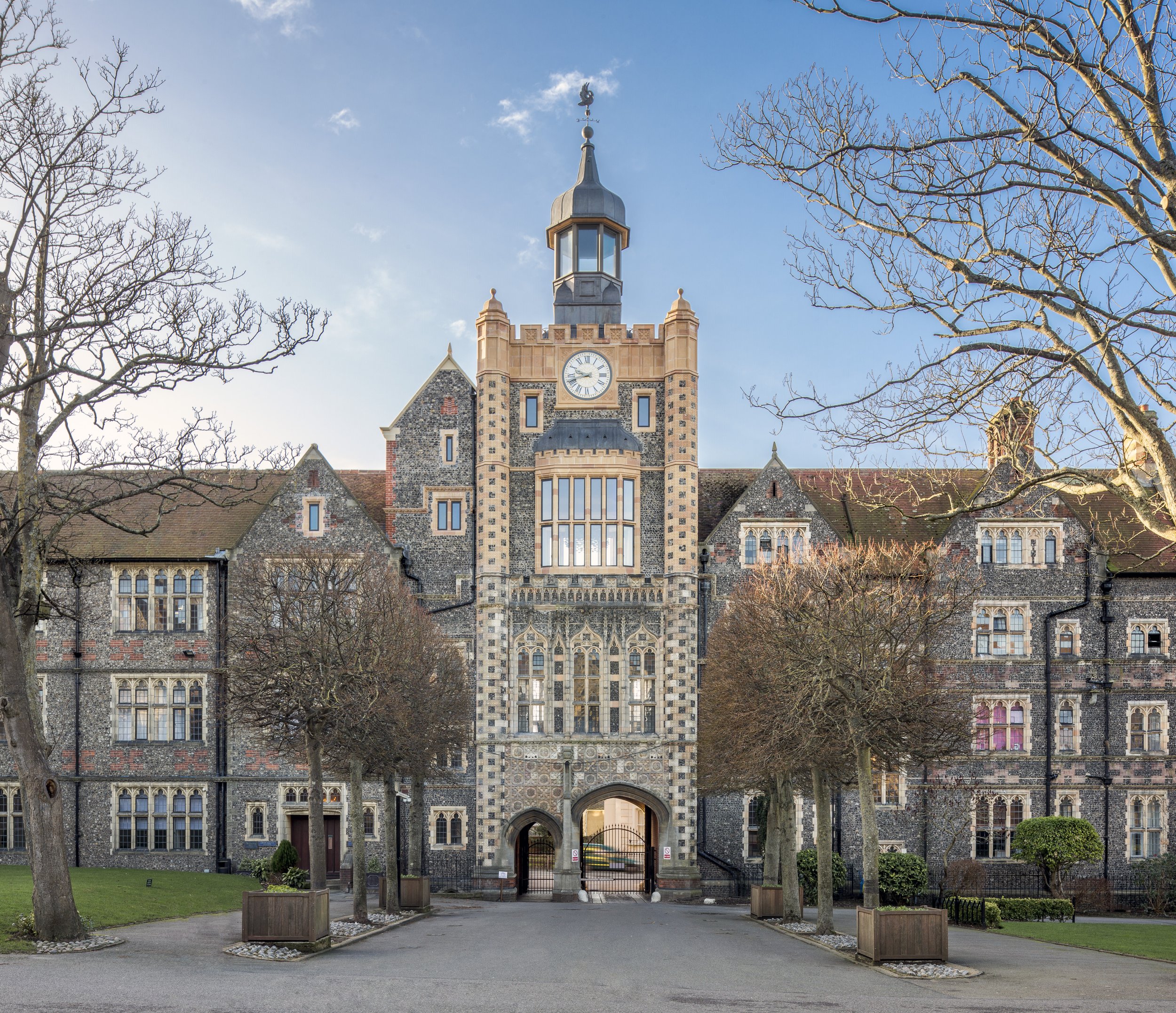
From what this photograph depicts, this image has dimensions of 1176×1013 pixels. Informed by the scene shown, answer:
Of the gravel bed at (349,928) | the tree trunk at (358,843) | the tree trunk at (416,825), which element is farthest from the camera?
the tree trunk at (416,825)

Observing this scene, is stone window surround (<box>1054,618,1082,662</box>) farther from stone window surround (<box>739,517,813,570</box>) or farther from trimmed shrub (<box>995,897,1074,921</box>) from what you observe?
stone window surround (<box>739,517,813,570</box>)

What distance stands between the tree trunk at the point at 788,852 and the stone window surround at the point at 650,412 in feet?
50.5

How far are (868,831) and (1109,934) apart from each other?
10.8 m

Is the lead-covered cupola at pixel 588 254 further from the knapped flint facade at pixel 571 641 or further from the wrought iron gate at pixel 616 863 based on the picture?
the wrought iron gate at pixel 616 863

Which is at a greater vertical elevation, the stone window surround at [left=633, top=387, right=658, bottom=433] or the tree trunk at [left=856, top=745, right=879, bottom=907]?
the stone window surround at [left=633, top=387, right=658, bottom=433]

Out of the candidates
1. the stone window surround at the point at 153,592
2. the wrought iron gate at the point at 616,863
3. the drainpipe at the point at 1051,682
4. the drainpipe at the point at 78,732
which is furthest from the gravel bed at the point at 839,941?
the drainpipe at the point at 78,732

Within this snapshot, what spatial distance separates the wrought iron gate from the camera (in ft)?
132

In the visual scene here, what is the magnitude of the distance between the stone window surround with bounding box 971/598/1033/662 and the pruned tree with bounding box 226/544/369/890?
24.1 metres

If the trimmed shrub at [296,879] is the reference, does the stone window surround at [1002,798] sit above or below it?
above

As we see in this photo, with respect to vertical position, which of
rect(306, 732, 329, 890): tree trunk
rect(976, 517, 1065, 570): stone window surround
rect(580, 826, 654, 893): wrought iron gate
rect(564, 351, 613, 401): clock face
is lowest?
rect(580, 826, 654, 893): wrought iron gate

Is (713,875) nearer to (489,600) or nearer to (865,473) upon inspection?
(489,600)

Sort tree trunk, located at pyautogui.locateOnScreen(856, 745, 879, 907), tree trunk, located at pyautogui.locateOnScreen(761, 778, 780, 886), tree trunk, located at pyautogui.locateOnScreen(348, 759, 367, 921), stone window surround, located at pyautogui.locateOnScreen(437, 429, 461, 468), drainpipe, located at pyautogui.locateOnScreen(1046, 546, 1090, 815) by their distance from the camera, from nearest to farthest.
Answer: tree trunk, located at pyautogui.locateOnScreen(856, 745, 879, 907) → tree trunk, located at pyautogui.locateOnScreen(348, 759, 367, 921) → tree trunk, located at pyautogui.locateOnScreen(761, 778, 780, 886) → drainpipe, located at pyautogui.locateOnScreen(1046, 546, 1090, 815) → stone window surround, located at pyautogui.locateOnScreen(437, 429, 461, 468)

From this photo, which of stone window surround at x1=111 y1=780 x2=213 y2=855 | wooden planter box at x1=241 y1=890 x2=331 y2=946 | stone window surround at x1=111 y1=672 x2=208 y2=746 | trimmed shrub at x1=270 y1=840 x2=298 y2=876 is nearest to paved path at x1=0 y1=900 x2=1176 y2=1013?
wooden planter box at x1=241 y1=890 x2=331 y2=946

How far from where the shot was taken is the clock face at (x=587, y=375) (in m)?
40.0
